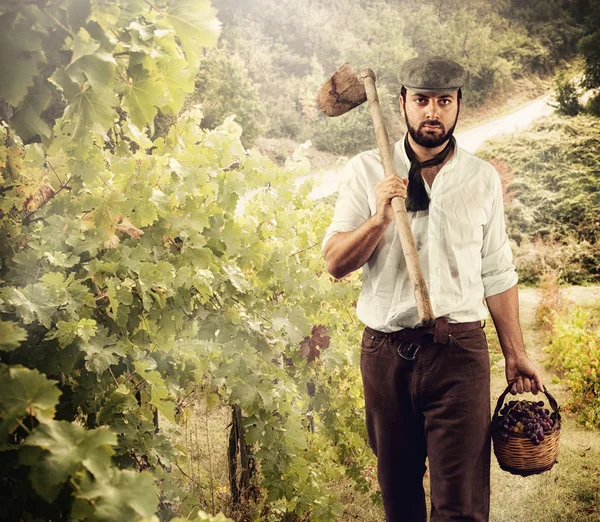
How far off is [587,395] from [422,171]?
10.2 ft

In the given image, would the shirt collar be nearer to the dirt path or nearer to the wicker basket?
the wicker basket

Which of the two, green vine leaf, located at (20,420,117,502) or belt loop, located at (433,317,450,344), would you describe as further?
belt loop, located at (433,317,450,344)

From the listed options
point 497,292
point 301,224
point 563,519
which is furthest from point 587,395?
point 497,292

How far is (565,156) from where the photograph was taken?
8.25 metres

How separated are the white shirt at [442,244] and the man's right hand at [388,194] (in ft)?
0.53

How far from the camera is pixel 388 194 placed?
1.65 metres

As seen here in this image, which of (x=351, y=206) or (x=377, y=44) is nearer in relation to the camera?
(x=351, y=206)

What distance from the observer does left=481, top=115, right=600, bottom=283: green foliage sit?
728 cm

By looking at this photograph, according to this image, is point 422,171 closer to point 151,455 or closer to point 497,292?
point 497,292

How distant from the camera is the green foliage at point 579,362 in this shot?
4.18 meters

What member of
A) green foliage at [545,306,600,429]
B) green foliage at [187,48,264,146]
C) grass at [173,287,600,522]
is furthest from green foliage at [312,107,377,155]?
grass at [173,287,600,522]

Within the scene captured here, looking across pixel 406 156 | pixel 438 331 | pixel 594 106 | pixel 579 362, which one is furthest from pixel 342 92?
pixel 594 106

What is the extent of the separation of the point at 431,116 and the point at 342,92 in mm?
334

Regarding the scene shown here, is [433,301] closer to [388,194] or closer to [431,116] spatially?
[388,194]
